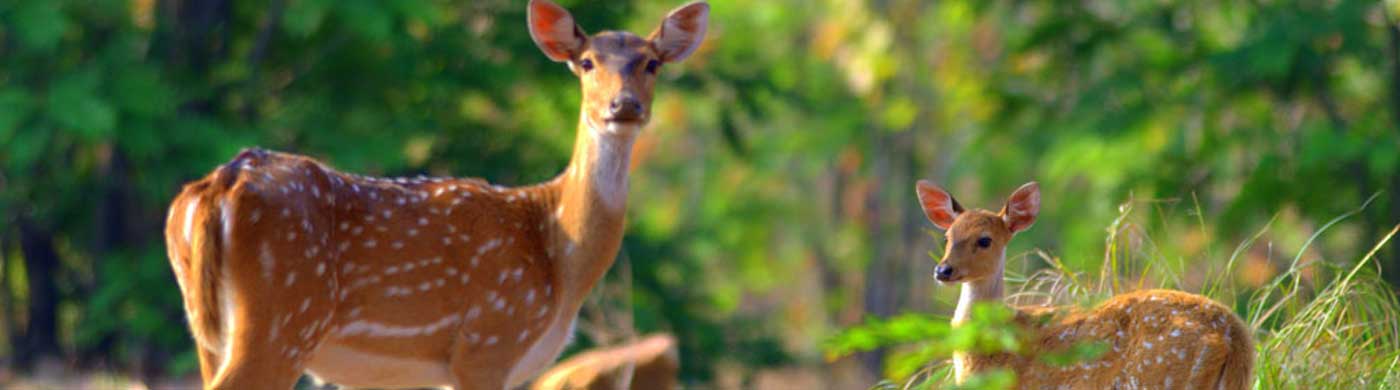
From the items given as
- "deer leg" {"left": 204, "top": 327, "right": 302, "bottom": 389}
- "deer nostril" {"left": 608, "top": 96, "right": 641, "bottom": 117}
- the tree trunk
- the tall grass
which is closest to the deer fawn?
the tall grass

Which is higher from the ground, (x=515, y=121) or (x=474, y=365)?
(x=474, y=365)

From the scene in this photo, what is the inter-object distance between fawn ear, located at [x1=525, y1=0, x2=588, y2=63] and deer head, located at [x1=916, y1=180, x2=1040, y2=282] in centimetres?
174

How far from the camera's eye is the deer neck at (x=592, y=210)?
6824 millimetres

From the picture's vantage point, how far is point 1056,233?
→ 22.6 metres

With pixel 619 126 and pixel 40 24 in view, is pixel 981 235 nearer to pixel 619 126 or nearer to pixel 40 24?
pixel 619 126

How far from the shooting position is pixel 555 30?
23.3 feet

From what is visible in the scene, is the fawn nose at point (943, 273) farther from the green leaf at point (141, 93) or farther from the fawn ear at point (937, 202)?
the green leaf at point (141, 93)

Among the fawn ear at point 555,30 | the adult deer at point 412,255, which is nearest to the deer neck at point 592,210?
the adult deer at point 412,255

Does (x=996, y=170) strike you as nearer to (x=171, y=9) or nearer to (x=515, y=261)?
(x=171, y=9)

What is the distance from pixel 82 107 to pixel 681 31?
6295 mm

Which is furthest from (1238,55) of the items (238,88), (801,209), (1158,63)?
(801,209)

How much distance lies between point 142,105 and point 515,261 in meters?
6.84

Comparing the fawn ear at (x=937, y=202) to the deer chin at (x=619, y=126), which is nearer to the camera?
the fawn ear at (x=937, y=202)

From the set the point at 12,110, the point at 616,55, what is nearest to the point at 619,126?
the point at 616,55
